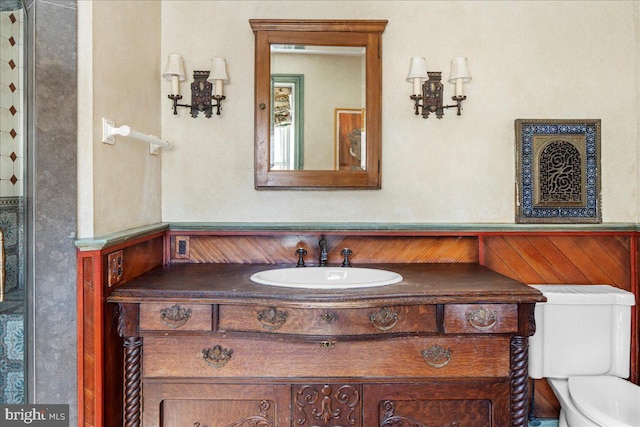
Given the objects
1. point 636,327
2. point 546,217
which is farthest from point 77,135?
point 636,327

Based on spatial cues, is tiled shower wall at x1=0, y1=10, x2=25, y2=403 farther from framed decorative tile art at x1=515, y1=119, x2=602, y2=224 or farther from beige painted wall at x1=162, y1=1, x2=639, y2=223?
framed decorative tile art at x1=515, y1=119, x2=602, y2=224

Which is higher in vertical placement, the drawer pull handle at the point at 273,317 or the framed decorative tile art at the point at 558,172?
the framed decorative tile art at the point at 558,172

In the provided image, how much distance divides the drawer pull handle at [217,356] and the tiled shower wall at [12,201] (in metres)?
0.57

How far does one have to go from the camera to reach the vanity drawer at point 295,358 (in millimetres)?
1498

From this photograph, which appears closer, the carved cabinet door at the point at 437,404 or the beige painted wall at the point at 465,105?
the carved cabinet door at the point at 437,404

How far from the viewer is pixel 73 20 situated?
4.54 ft

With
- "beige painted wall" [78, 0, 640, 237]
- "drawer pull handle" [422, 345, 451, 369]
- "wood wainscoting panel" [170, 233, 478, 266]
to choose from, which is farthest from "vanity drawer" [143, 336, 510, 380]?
"beige painted wall" [78, 0, 640, 237]

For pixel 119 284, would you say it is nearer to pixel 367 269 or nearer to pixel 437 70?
pixel 367 269

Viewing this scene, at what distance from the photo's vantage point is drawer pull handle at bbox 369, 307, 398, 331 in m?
1.47

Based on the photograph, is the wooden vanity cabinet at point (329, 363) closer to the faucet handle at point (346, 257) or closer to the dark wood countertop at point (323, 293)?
the dark wood countertop at point (323, 293)

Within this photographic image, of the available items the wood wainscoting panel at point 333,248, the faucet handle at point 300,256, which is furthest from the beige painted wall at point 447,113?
the faucet handle at point 300,256

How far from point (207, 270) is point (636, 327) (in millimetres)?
2081

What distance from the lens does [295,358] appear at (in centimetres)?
150

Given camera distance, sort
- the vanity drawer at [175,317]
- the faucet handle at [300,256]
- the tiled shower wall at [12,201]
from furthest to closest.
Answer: the faucet handle at [300,256] < the vanity drawer at [175,317] < the tiled shower wall at [12,201]
